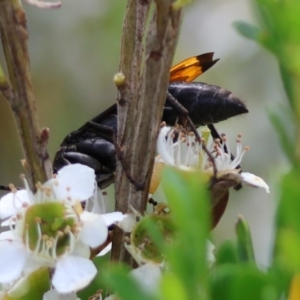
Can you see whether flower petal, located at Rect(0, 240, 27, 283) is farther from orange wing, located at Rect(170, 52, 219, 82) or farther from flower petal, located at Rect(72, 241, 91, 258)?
orange wing, located at Rect(170, 52, 219, 82)

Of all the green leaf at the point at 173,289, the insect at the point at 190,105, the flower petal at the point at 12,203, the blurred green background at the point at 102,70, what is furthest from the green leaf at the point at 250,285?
the blurred green background at the point at 102,70

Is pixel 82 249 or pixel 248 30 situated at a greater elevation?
pixel 248 30

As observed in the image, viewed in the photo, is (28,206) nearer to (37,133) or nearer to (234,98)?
(37,133)

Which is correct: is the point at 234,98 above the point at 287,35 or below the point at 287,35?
below

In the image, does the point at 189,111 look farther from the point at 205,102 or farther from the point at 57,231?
the point at 57,231

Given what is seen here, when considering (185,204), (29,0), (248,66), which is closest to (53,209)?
(29,0)

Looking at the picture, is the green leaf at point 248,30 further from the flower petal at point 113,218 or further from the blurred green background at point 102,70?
the blurred green background at point 102,70

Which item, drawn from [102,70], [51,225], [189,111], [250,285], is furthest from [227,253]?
[102,70]
